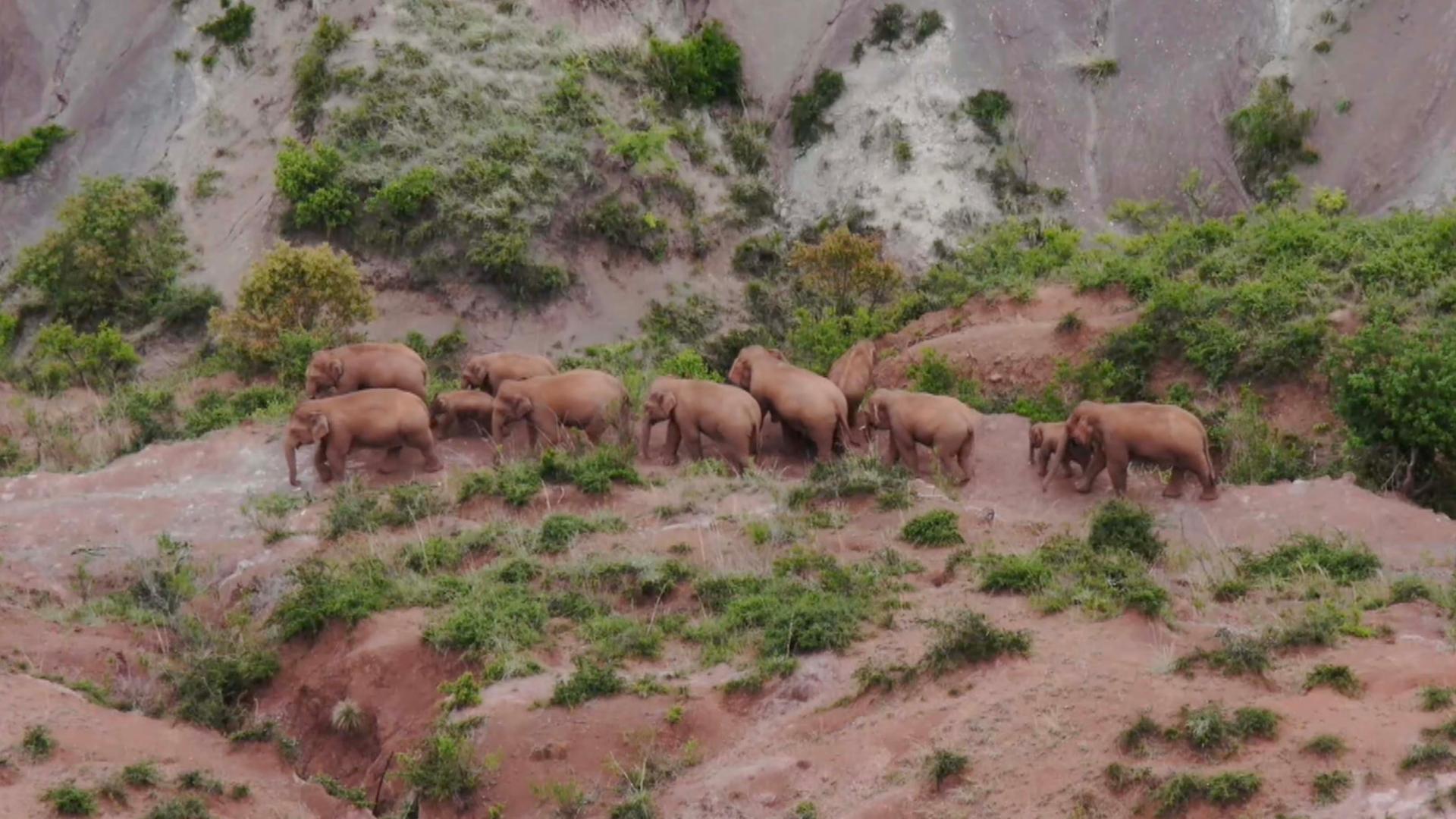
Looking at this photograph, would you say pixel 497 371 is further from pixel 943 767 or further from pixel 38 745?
pixel 943 767

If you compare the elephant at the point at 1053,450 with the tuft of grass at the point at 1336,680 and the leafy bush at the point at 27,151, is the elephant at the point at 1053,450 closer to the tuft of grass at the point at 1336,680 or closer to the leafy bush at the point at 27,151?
the tuft of grass at the point at 1336,680

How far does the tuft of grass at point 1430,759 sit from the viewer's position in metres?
12.7

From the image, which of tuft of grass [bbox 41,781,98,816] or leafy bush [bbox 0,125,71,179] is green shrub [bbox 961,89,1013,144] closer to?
leafy bush [bbox 0,125,71,179]

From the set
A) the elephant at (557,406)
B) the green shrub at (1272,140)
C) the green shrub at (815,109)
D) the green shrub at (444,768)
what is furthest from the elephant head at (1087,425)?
the green shrub at (815,109)

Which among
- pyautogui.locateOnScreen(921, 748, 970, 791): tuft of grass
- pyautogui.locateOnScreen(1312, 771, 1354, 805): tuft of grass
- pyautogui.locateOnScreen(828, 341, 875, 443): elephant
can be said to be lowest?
pyautogui.locateOnScreen(921, 748, 970, 791): tuft of grass

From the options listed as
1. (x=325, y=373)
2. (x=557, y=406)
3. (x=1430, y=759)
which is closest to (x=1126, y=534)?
(x=1430, y=759)

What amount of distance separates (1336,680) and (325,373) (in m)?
14.3

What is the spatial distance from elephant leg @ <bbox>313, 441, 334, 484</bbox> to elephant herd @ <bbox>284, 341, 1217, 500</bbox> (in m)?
0.02

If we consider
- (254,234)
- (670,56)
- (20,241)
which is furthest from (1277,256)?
(20,241)

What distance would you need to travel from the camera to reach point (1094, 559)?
17953 mm

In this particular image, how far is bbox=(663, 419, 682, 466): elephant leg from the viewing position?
2372 cm

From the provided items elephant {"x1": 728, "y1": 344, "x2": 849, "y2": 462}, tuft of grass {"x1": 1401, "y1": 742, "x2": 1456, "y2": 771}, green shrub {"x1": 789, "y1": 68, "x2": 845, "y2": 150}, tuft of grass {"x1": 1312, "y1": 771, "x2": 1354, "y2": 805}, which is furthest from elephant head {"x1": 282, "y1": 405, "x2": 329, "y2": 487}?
green shrub {"x1": 789, "y1": 68, "x2": 845, "y2": 150}

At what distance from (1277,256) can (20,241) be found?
24352 millimetres

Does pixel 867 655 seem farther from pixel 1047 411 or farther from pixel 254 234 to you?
pixel 254 234
